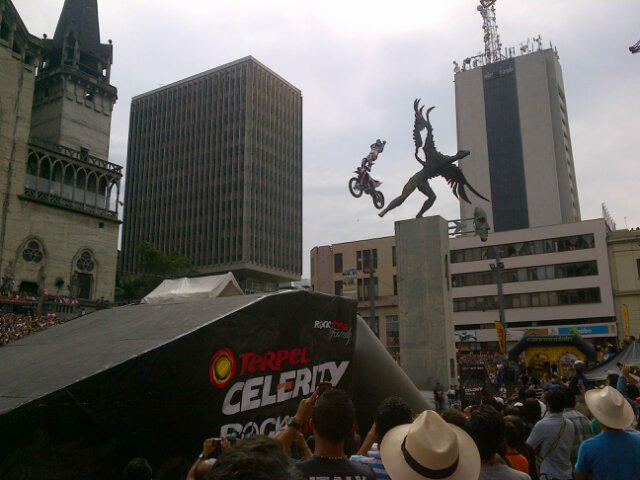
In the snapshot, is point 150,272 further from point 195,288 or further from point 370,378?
point 370,378

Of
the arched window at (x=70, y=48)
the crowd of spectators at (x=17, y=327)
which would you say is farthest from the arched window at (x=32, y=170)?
the crowd of spectators at (x=17, y=327)

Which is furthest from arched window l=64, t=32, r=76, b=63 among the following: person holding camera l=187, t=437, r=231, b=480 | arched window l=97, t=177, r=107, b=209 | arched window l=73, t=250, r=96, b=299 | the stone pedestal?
person holding camera l=187, t=437, r=231, b=480

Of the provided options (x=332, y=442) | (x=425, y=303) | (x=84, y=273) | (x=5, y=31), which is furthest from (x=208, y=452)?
(x=5, y=31)

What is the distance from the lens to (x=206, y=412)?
18.2 feet

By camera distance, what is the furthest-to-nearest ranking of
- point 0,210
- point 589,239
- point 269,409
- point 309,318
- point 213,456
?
point 589,239 < point 0,210 < point 309,318 < point 269,409 < point 213,456

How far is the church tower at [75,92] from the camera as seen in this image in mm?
55844

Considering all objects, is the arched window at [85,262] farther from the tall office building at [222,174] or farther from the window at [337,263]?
the tall office building at [222,174]

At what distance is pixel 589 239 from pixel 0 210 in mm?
59072

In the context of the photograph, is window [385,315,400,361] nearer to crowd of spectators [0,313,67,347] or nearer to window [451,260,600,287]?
window [451,260,600,287]

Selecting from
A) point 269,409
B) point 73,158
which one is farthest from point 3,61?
point 269,409

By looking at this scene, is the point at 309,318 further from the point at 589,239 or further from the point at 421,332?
the point at 589,239

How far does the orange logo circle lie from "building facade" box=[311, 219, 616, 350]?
55863 millimetres

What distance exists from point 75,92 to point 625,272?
210ft

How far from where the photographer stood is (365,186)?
1075 inches
